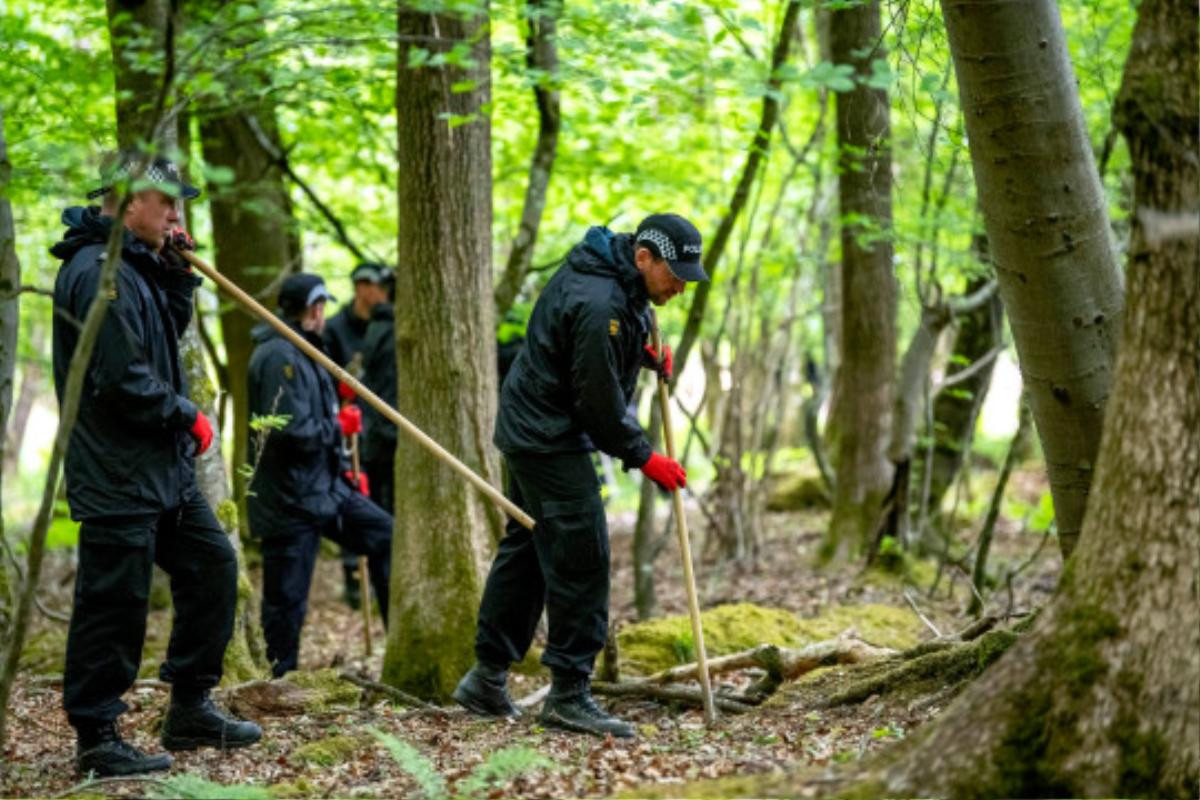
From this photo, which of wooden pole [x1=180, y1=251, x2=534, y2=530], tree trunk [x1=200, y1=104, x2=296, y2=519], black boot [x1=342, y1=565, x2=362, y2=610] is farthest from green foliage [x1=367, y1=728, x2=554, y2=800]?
tree trunk [x1=200, y1=104, x2=296, y2=519]

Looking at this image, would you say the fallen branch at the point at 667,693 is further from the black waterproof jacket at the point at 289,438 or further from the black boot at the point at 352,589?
the black boot at the point at 352,589

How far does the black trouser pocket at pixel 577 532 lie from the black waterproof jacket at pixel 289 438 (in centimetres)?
268

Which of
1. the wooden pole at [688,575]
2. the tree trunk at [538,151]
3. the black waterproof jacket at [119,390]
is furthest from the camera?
the tree trunk at [538,151]

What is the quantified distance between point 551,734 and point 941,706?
1.70 m

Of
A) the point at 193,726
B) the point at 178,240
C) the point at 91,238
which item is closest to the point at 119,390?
the point at 91,238

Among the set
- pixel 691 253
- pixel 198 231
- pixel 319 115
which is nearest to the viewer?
pixel 691 253

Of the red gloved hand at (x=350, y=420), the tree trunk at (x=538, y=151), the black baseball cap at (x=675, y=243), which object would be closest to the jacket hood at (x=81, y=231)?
the black baseball cap at (x=675, y=243)

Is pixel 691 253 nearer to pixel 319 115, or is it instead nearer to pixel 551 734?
pixel 551 734

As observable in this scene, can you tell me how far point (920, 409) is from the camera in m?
10.5

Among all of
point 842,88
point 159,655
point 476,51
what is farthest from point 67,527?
point 842,88

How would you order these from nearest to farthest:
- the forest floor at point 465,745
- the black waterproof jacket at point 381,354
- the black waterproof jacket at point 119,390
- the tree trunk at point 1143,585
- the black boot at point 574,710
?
the tree trunk at point 1143,585, the forest floor at point 465,745, the black waterproof jacket at point 119,390, the black boot at point 574,710, the black waterproof jacket at point 381,354

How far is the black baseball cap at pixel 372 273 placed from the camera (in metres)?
10.1

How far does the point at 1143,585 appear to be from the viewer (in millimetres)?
3525

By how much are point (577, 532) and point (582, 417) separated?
0.53 m
